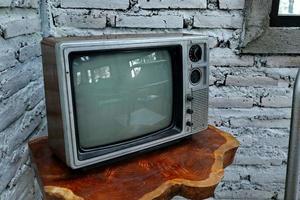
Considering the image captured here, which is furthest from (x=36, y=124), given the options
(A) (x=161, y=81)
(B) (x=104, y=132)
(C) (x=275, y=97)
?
(C) (x=275, y=97)

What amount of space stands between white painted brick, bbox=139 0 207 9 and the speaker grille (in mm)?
423

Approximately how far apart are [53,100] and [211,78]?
70 centimetres

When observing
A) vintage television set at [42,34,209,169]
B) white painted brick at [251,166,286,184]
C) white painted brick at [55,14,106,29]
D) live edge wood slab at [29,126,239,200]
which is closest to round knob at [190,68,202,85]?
vintage television set at [42,34,209,169]

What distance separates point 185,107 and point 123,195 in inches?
12.0

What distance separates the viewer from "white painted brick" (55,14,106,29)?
1.09 m

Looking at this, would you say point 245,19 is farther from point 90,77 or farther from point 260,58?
point 90,77

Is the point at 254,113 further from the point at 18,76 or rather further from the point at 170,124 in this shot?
the point at 18,76

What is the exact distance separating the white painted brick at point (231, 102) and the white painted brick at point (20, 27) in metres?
0.73

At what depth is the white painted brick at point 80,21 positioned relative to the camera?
1086 mm

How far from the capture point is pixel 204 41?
2.64ft

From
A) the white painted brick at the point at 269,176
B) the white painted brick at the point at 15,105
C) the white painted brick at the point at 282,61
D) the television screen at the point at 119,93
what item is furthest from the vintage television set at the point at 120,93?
the white painted brick at the point at 269,176

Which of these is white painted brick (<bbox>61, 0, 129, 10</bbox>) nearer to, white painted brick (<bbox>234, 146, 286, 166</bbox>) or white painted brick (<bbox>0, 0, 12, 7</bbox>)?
white painted brick (<bbox>0, 0, 12, 7</bbox>)

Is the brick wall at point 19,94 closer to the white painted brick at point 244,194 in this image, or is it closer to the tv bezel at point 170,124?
the tv bezel at point 170,124

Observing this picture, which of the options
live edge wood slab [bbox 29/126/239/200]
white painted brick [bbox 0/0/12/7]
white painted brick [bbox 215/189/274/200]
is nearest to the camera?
live edge wood slab [bbox 29/126/239/200]
